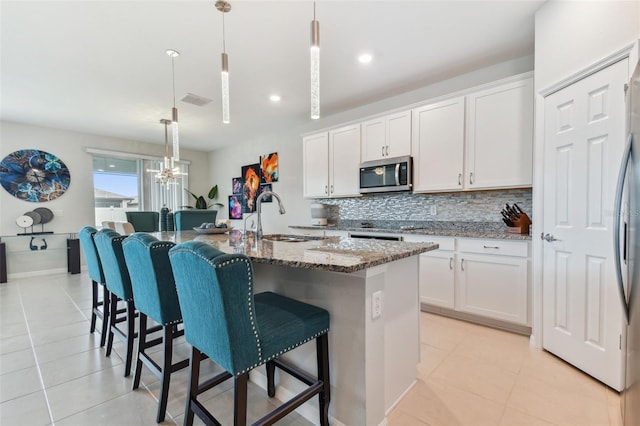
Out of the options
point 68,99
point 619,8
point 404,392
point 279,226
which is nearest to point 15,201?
point 68,99

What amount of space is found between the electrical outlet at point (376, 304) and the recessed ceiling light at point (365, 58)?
2.48m

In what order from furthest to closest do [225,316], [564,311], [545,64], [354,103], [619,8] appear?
1. [354,103]
2. [545,64]
3. [564,311]
4. [619,8]
5. [225,316]

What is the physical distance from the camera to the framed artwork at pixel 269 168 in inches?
221

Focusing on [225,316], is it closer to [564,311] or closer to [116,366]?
[116,366]

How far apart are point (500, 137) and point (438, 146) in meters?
0.59

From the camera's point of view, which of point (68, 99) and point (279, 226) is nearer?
point (68, 99)

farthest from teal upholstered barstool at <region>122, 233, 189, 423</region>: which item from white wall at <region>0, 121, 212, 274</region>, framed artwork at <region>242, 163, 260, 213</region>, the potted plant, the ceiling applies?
the potted plant

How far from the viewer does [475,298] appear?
2711 millimetres

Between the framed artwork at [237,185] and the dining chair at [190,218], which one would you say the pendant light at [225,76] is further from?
the framed artwork at [237,185]

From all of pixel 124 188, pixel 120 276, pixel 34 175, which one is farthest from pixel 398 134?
pixel 34 175

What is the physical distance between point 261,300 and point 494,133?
2673mm

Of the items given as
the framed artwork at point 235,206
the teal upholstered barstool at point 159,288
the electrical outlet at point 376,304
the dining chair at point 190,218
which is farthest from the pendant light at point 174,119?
the framed artwork at point 235,206

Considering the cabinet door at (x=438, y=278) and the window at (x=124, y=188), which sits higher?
the window at (x=124, y=188)

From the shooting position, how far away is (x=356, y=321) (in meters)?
1.32
